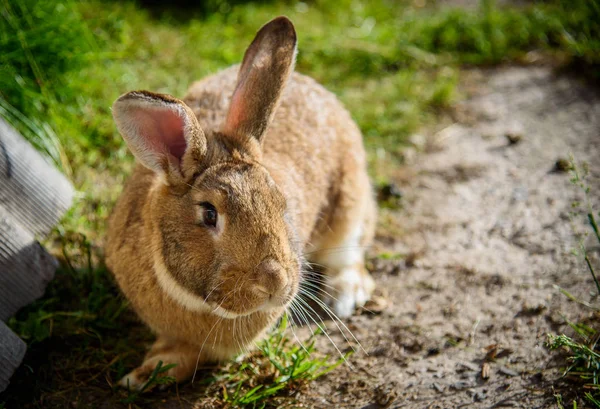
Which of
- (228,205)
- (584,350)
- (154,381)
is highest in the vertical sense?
(228,205)

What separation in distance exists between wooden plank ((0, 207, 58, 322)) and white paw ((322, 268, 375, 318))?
166cm

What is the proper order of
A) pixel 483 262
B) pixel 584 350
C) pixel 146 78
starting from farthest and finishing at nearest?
pixel 146 78 < pixel 483 262 < pixel 584 350

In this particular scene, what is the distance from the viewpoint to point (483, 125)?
18.0 feet

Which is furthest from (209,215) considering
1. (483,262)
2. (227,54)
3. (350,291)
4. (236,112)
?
(227,54)

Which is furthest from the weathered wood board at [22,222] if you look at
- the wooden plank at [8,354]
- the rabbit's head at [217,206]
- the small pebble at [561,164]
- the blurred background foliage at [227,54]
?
the small pebble at [561,164]

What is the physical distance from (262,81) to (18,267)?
5.49 feet

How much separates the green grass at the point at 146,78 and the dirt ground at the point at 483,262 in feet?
1.11

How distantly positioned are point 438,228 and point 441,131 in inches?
48.4

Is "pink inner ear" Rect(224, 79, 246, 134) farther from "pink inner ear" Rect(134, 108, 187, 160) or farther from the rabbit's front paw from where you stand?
the rabbit's front paw

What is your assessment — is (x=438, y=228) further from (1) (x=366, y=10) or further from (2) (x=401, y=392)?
(1) (x=366, y=10)

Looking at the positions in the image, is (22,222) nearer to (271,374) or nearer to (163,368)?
(163,368)

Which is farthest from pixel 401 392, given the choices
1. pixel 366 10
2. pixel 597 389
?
pixel 366 10

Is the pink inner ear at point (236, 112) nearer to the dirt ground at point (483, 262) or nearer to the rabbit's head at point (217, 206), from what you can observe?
the rabbit's head at point (217, 206)

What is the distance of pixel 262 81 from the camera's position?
309 centimetres
